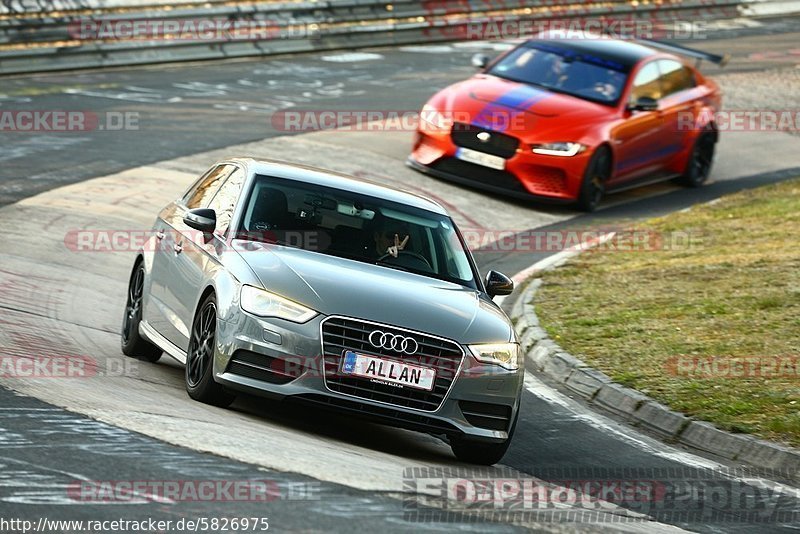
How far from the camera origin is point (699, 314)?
13.0m

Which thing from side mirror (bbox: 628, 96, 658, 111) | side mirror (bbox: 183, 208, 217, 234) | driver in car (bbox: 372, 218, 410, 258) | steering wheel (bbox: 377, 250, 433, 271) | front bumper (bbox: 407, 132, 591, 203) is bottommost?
front bumper (bbox: 407, 132, 591, 203)

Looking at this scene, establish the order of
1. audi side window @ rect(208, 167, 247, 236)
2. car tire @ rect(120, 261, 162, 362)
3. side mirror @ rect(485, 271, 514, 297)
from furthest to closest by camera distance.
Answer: car tire @ rect(120, 261, 162, 362) → side mirror @ rect(485, 271, 514, 297) → audi side window @ rect(208, 167, 247, 236)

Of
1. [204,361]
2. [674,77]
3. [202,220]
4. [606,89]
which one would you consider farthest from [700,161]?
[204,361]

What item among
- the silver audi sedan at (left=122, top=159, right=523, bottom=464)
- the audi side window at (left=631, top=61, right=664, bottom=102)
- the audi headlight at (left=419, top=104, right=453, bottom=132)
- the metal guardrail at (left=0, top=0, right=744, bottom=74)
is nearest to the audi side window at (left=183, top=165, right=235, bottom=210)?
the silver audi sedan at (left=122, top=159, right=523, bottom=464)

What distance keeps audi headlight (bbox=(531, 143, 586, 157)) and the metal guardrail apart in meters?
8.26

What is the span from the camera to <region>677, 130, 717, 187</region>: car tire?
2103cm

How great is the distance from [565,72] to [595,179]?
174cm

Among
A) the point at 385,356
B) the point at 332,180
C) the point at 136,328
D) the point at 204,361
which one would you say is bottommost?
the point at 136,328

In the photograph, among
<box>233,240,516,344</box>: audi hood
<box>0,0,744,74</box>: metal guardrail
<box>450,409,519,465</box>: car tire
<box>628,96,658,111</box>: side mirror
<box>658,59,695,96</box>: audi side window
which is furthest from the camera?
<box>0,0,744,74</box>: metal guardrail

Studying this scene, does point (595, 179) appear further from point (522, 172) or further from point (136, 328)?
point (136, 328)

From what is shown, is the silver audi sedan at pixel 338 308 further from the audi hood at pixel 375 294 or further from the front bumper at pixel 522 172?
the front bumper at pixel 522 172

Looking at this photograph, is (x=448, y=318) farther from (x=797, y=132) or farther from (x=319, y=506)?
(x=797, y=132)

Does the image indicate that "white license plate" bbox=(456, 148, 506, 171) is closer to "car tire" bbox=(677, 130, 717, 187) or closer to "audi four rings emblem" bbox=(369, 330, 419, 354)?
"car tire" bbox=(677, 130, 717, 187)

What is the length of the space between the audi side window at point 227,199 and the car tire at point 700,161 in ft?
39.7
